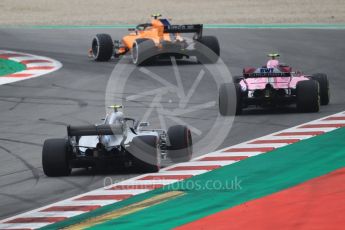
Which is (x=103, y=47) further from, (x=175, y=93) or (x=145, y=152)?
(x=145, y=152)

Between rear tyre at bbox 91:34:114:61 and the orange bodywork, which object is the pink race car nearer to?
the orange bodywork

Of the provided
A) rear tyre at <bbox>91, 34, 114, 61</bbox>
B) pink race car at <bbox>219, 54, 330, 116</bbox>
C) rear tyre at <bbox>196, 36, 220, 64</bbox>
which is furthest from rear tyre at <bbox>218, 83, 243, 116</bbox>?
rear tyre at <bbox>91, 34, 114, 61</bbox>

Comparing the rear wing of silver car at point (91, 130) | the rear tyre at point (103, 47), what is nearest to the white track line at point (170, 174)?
the rear wing of silver car at point (91, 130)

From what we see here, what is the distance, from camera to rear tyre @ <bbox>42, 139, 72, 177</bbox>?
16.6 metres

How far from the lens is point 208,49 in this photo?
34.6 metres

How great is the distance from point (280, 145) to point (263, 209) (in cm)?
594

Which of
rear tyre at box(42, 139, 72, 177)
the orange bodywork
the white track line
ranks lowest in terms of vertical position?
the white track line

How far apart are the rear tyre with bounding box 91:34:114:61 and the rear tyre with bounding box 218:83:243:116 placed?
11.8 m

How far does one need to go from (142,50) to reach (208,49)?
9.28 ft

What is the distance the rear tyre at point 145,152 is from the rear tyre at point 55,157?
41.0 inches

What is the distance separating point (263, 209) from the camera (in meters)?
13.2

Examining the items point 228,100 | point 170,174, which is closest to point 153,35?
point 228,100

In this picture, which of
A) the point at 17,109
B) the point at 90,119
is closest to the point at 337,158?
the point at 90,119

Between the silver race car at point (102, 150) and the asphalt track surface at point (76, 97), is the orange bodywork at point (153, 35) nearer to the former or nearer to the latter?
the asphalt track surface at point (76, 97)
